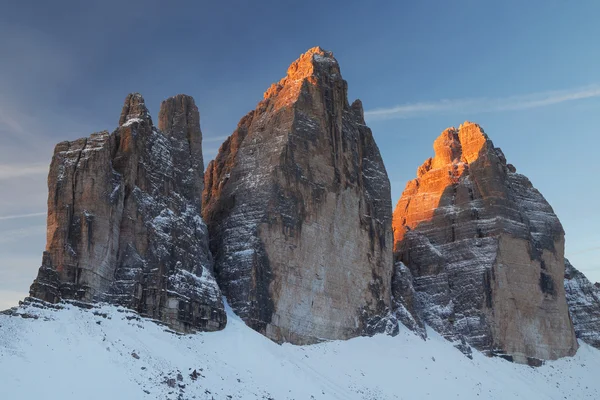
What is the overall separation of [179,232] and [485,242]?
32.0 m

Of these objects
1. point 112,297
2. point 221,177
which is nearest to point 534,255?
point 221,177

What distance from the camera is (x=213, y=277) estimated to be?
166 feet

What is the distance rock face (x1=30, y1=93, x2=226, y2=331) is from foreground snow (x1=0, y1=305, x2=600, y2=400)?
1.39 m

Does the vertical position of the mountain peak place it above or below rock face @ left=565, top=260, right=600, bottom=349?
above

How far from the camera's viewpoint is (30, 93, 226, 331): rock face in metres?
43.3

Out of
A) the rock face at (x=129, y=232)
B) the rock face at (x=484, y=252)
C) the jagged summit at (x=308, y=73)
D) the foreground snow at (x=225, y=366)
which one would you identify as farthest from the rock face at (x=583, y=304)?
the rock face at (x=129, y=232)

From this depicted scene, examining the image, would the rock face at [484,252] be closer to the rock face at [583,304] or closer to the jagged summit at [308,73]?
the rock face at [583,304]

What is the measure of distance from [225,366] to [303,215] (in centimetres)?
1479

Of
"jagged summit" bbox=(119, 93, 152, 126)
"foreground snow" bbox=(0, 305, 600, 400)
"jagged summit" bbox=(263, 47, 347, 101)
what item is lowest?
"foreground snow" bbox=(0, 305, 600, 400)

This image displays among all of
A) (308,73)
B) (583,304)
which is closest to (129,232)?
(308,73)

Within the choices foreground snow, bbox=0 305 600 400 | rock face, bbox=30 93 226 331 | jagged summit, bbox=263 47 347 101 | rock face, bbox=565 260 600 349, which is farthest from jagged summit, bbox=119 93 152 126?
rock face, bbox=565 260 600 349

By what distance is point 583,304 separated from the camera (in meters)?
80.9

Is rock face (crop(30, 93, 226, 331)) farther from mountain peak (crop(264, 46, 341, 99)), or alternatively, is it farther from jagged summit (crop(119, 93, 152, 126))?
mountain peak (crop(264, 46, 341, 99))

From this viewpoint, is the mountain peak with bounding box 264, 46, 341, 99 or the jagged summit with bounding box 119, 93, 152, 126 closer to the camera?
the jagged summit with bounding box 119, 93, 152, 126
